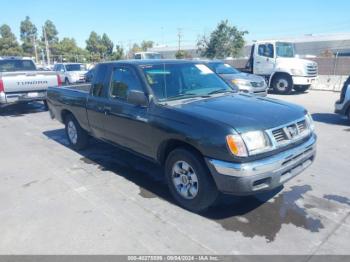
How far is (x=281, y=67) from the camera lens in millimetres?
15219

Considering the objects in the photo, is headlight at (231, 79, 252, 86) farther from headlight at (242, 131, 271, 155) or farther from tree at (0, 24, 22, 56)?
tree at (0, 24, 22, 56)

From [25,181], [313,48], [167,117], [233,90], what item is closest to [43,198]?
[25,181]

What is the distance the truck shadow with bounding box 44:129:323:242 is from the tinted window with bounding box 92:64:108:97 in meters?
1.30

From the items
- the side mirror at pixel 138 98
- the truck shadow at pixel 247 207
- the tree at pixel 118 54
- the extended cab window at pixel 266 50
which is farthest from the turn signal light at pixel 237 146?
the tree at pixel 118 54

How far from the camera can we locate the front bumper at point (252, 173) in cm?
333

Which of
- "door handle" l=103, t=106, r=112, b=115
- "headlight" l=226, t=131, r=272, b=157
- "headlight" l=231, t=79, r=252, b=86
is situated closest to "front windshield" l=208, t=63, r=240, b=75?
"headlight" l=231, t=79, r=252, b=86

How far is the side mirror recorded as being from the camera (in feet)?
14.1

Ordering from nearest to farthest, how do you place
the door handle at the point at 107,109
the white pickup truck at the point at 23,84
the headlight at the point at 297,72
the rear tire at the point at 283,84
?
1. the door handle at the point at 107,109
2. the white pickup truck at the point at 23,84
3. the headlight at the point at 297,72
4. the rear tire at the point at 283,84

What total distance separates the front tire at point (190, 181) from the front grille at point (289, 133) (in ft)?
2.79

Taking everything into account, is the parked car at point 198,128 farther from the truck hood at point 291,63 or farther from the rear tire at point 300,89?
the rear tire at point 300,89

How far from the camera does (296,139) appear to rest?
3.78 m

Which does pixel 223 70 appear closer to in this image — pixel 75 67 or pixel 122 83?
pixel 122 83

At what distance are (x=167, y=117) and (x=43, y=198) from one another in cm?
212

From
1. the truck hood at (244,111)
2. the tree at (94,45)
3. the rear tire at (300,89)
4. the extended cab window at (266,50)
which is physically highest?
the tree at (94,45)
